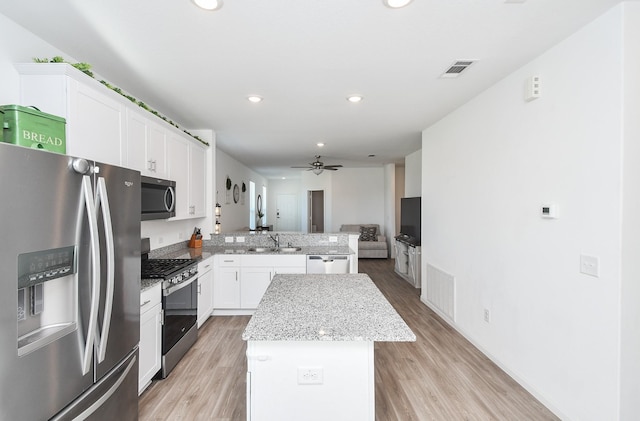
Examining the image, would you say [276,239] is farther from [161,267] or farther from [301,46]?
[301,46]

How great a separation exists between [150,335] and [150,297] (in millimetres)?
311

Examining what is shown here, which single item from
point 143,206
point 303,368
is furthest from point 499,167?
point 143,206

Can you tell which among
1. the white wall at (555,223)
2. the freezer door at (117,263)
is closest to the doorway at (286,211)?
the white wall at (555,223)

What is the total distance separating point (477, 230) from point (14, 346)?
133 inches

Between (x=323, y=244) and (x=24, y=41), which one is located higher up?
(x=24, y=41)

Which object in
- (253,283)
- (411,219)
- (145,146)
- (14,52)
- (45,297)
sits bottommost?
(253,283)

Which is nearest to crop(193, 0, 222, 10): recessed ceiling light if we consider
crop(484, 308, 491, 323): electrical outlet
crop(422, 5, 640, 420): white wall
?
crop(422, 5, 640, 420): white wall

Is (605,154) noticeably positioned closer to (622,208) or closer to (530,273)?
(622,208)

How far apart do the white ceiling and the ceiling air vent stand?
0.17ft

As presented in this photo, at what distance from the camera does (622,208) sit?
1.66 m

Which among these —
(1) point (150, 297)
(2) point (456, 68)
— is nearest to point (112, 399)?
(1) point (150, 297)

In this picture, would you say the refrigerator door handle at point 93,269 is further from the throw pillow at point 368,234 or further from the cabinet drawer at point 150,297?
the throw pillow at point 368,234

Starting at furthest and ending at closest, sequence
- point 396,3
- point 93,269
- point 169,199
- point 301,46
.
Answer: point 169,199 → point 301,46 → point 396,3 → point 93,269

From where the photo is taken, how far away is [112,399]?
1591 millimetres
